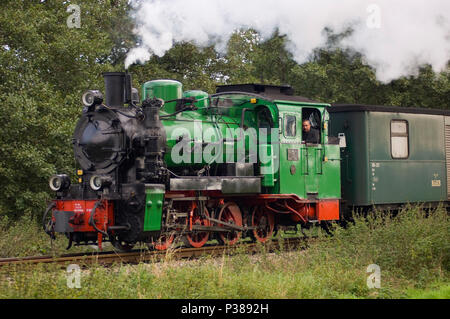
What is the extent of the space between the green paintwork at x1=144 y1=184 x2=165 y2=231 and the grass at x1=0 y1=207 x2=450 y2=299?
4.18ft

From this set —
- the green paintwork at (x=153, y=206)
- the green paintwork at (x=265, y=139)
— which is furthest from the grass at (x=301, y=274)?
the green paintwork at (x=265, y=139)

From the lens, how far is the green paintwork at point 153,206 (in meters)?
9.87

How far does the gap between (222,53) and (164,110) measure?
9510 mm

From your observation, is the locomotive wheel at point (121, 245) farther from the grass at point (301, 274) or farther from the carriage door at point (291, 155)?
the carriage door at point (291, 155)

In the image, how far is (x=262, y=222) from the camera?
1286 centimetres

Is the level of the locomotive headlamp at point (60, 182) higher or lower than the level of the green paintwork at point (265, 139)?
lower

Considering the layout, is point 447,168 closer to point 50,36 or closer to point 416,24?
point 416,24

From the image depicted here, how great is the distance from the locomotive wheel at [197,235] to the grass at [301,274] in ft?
5.13

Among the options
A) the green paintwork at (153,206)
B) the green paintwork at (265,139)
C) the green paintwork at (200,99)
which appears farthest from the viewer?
the green paintwork at (200,99)

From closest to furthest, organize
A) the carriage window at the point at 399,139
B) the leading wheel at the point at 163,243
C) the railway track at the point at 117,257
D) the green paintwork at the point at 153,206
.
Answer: the railway track at the point at 117,257 < the green paintwork at the point at 153,206 < the leading wheel at the point at 163,243 < the carriage window at the point at 399,139

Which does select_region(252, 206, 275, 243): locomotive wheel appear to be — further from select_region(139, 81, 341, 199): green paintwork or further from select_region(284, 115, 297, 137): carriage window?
select_region(284, 115, 297, 137): carriage window

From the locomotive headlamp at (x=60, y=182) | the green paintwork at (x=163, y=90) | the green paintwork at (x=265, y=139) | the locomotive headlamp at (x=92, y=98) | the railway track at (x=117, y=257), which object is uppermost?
the green paintwork at (x=163, y=90)

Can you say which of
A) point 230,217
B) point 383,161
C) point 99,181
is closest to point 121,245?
point 99,181
